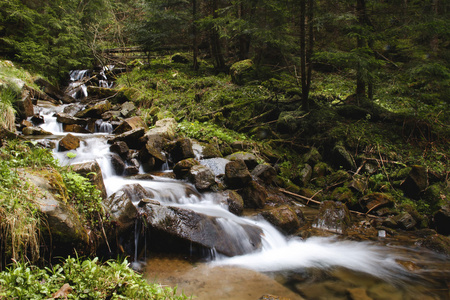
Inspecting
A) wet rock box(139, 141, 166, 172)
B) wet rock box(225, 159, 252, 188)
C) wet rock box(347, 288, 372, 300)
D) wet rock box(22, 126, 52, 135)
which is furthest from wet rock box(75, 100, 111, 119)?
wet rock box(347, 288, 372, 300)

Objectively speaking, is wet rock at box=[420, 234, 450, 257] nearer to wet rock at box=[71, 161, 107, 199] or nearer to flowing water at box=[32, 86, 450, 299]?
flowing water at box=[32, 86, 450, 299]

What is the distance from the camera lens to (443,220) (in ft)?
21.5

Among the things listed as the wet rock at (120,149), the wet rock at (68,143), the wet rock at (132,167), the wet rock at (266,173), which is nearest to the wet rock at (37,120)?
the wet rock at (68,143)

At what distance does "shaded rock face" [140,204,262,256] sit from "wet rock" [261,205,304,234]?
712 millimetres

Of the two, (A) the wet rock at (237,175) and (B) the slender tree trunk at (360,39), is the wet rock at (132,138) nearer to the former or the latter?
(A) the wet rock at (237,175)

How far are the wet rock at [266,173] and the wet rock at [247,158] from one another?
412mm

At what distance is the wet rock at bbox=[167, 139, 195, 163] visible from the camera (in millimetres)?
8617

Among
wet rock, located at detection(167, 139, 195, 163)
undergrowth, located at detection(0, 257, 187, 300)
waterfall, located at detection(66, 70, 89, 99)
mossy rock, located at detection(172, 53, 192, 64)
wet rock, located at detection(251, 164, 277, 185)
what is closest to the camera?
undergrowth, located at detection(0, 257, 187, 300)

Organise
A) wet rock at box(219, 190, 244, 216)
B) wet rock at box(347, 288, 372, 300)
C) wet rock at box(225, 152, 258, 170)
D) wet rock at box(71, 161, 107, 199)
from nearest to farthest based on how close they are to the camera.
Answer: wet rock at box(347, 288, 372, 300), wet rock at box(71, 161, 107, 199), wet rock at box(219, 190, 244, 216), wet rock at box(225, 152, 258, 170)

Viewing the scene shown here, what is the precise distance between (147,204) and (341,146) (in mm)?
7006

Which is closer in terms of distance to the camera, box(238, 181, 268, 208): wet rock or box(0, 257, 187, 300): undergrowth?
box(0, 257, 187, 300): undergrowth

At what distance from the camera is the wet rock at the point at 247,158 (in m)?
8.83

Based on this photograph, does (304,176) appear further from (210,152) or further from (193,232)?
(193,232)

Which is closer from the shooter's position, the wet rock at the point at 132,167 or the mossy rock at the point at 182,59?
the wet rock at the point at 132,167
